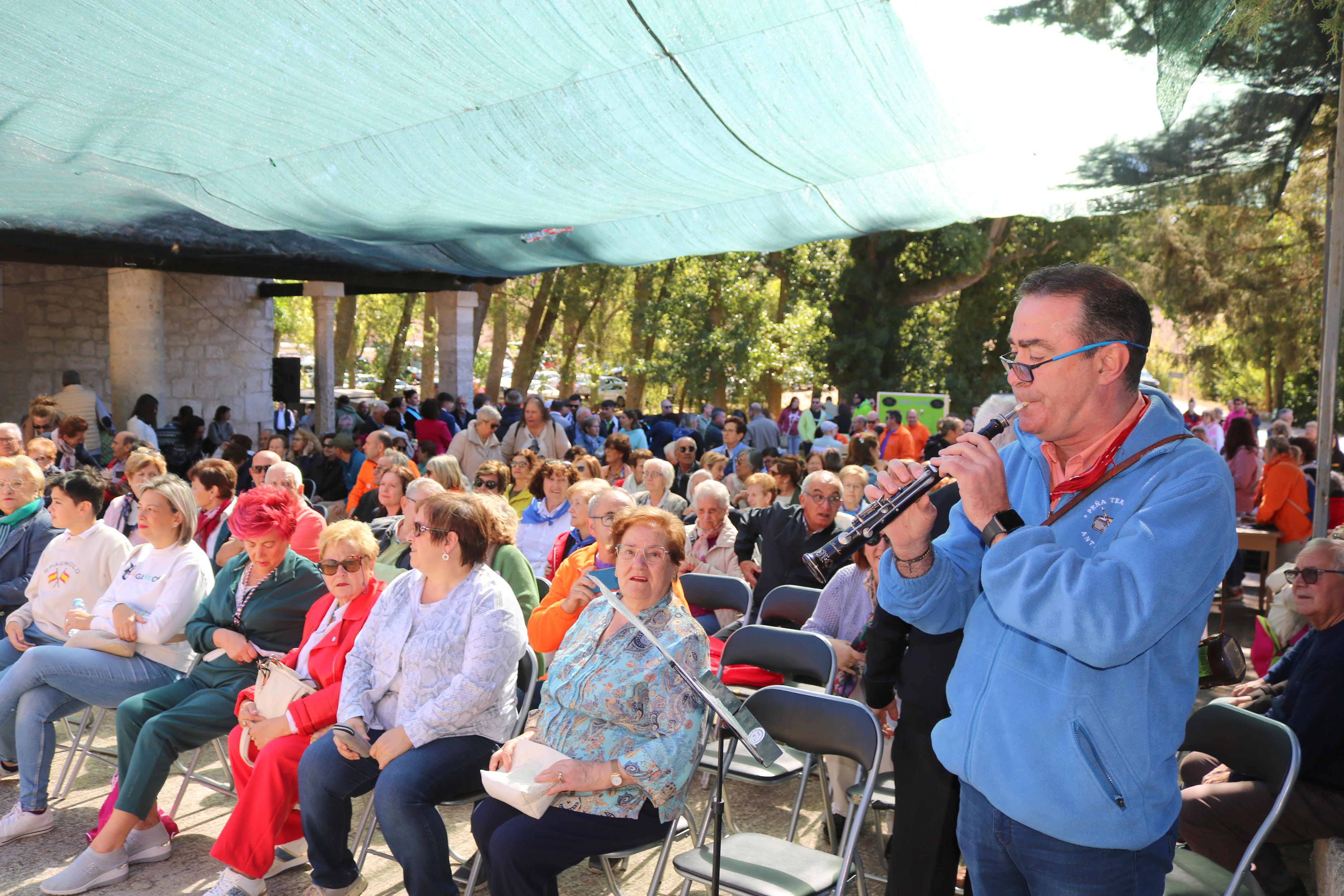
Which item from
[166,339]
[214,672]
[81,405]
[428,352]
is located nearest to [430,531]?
[214,672]

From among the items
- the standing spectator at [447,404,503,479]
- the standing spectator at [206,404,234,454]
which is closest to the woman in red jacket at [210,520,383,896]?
the standing spectator at [447,404,503,479]

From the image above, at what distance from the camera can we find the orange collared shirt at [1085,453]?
170 centimetres

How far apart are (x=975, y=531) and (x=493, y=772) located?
1685 mm

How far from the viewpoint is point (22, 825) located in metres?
3.96

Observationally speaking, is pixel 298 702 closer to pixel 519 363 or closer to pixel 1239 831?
pixel 1239 831

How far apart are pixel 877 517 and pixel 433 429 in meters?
10.5

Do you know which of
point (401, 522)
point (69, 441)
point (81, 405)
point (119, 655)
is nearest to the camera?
point (119, 655)

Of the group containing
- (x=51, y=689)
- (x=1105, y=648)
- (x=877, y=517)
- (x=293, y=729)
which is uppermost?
(x=877, y=517)

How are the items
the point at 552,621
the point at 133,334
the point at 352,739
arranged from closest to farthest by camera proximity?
the point at 352,739 < the point at 552,621 < the point at 133,334

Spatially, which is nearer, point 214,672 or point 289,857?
point 289,857

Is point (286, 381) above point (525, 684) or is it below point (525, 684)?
above

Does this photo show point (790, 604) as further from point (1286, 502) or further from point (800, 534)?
point (1286, 502)

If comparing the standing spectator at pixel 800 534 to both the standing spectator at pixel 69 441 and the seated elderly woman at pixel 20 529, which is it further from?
the standing spectator at pixel 69 441

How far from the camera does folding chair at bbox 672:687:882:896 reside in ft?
8.82
